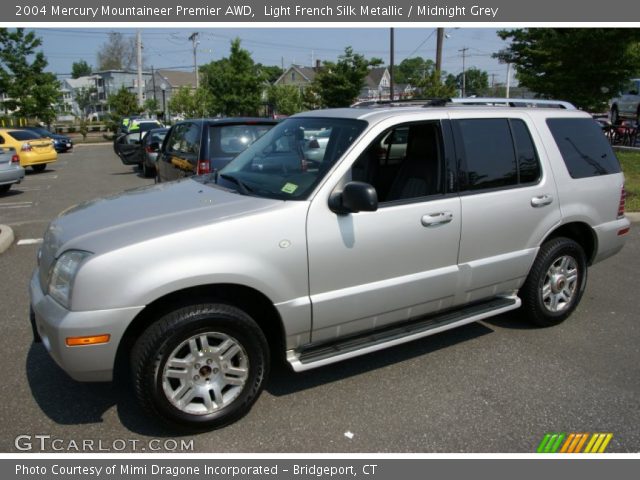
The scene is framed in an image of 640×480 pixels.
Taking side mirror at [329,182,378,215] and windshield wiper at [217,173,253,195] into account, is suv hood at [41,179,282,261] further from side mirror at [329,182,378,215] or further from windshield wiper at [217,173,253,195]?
side mirror at [329,182,378,215]

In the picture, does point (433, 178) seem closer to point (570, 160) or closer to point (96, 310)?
point (570, 160)

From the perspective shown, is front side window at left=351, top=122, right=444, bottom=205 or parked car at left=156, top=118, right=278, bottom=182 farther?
parked car at left=156, top=118, right=278, bottom=182

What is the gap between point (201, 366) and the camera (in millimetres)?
3145

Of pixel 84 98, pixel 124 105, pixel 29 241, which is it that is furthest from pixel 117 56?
pixel 29 241

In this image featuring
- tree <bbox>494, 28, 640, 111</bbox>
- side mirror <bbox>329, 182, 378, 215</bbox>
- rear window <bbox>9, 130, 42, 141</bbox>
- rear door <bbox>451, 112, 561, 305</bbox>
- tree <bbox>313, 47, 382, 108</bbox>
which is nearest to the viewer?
side mirror <bbox>329, 182, 378, 215</bbox>

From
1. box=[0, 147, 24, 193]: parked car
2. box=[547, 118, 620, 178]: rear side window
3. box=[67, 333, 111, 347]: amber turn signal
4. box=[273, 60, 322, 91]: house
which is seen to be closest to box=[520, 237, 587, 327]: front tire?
box=[547, 118, 620, 178]: rear side window

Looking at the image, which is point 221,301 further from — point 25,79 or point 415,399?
point 25,79

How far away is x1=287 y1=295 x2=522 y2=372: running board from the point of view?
343cm

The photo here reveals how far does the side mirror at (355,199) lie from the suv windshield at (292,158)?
0.20 metres

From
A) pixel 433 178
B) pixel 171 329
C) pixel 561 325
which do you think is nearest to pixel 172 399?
pixel 171 329

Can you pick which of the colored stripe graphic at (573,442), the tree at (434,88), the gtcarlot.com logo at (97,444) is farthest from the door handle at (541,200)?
the tree at (434,88)

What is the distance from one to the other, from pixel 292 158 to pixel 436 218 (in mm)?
1132

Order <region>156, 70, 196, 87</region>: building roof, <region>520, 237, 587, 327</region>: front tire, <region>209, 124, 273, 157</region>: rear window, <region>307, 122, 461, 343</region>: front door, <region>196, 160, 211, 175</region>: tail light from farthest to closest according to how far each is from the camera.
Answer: <region>156, 70, 196, 87</region>: building roof → <region>209, 124, 273, 157</region>: rear window → <region>196, 160, 211, 175</region>: tail light → <region>520, 237, 587, 327</region>: front tire → <region>307, 122, 461, 343</region>: front door

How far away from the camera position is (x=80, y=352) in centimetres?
288
